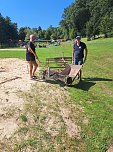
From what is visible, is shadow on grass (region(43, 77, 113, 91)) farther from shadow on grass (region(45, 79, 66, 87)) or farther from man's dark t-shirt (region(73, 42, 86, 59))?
man's dark t-shirt (region(73, 42, 86, 59))

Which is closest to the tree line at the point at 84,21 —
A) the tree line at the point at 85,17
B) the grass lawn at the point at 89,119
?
the tree line at the point at 85,17

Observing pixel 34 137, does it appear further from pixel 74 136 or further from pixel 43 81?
pixel 43 81

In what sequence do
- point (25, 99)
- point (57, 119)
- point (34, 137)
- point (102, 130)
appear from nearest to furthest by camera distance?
point (34, 137) → point (102, 130) → point (57, 119) → point (25, 99)

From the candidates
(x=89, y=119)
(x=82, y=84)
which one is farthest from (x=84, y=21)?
(x=89, y=119)

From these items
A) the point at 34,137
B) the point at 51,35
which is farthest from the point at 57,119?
the point at 51,35

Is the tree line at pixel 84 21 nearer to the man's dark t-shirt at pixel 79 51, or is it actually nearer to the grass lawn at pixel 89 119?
the man's dark t-shirt at pixel 79 51

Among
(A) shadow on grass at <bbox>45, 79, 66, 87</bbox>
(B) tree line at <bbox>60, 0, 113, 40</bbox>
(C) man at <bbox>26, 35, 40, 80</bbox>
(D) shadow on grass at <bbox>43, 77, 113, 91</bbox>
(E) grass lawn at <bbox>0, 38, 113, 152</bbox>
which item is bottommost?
Answer: (E) grass lawn at <bbox>0, 38, 113, 152</bbox>

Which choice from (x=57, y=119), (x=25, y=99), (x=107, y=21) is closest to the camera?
(x=57, y=119)

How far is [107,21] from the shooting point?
8081 centimetres

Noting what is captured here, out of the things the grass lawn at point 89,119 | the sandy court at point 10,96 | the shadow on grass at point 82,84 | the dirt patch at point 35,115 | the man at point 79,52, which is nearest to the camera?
the grass lawn at point 89,119

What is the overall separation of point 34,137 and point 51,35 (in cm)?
15223

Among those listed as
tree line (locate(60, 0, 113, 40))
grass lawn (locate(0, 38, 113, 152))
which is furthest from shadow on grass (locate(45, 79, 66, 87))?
tree line (locate(60, 0, 113, 40))

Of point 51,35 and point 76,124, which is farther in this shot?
point 51,35

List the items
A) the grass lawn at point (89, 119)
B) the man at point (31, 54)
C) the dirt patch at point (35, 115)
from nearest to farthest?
the grass lawn at point (89, 119) → the dirt patch at point (35, 115) → the man at point (31, 54)
